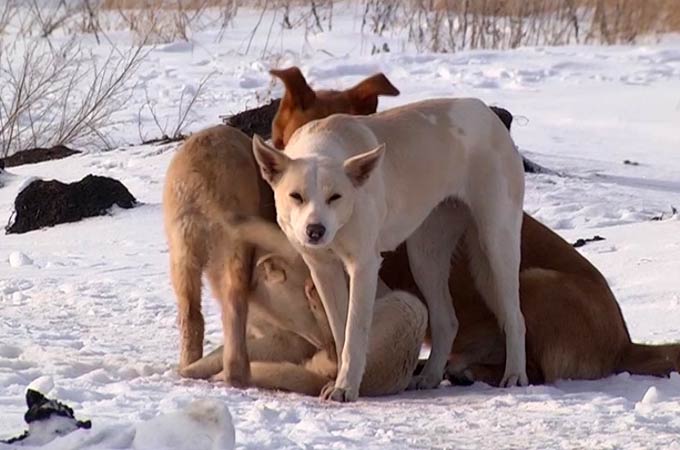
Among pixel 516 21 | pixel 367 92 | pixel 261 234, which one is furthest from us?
pixel 516 21

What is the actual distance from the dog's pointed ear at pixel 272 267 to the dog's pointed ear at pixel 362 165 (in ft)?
2.28

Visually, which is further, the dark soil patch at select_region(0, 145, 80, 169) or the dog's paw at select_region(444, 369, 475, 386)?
the dark soil patch at select_region(0, 145, 80, 169)

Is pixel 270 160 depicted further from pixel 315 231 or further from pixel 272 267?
pixel 272 267

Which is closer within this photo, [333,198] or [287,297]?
[333,198]

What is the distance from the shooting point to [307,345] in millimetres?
7105

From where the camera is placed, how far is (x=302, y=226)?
5.99 metres

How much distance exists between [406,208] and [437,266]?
0.77 metres

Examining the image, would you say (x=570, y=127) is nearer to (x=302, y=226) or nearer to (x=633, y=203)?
(x=633, y=203)

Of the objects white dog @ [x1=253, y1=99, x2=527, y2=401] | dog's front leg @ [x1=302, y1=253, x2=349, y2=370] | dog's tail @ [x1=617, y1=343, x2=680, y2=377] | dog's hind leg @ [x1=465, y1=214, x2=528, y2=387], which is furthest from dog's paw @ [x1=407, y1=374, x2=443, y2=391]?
dog's tail @ [x1=617, y1=343, x2=680, y2=377]

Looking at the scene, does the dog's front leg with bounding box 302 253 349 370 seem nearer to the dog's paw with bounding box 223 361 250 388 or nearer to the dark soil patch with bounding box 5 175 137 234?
the dog's paw with bounding box 223 361 250 388

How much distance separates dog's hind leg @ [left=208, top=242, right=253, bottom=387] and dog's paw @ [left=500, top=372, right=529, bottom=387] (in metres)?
1.15

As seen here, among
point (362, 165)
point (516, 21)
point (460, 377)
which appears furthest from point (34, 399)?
point (516, 21)

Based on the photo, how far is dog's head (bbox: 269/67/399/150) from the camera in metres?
7.49

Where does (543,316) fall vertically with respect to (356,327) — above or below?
below
